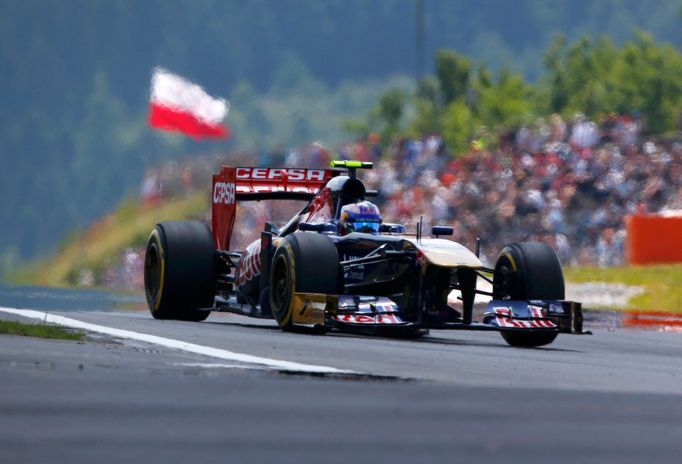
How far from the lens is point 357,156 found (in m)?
41.1

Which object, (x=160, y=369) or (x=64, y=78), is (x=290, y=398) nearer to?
(x=160, y=369)

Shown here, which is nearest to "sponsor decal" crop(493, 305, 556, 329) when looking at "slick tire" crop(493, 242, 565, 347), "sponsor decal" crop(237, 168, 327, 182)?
"slick tire" crop(493, 242, 565, 347)

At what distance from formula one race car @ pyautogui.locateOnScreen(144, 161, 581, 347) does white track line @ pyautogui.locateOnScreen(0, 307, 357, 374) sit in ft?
5.19

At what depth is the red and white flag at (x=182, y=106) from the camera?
25938 millimetres

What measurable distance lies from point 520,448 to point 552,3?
90868 mm

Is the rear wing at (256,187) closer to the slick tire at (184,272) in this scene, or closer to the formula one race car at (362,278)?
the slick tire at (184,272)

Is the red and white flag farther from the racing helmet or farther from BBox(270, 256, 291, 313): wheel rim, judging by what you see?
BBox(270, 256, 291, 313): wheel rim

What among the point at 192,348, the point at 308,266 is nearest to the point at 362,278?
the point at 308,266

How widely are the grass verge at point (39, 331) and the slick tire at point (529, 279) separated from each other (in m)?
4.17

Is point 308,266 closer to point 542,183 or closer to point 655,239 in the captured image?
point 655,239

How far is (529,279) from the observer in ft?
53.4

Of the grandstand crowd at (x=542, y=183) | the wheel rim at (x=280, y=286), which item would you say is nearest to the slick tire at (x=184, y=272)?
the wheel rim at (x=280, y=286)

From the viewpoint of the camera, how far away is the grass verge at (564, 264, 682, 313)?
1054 inches

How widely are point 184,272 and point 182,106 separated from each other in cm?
791
